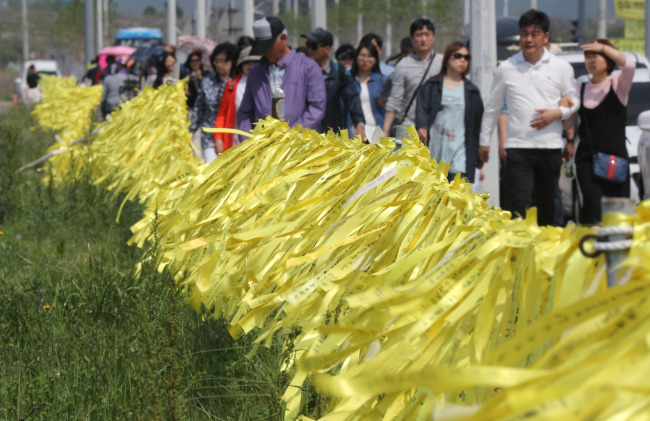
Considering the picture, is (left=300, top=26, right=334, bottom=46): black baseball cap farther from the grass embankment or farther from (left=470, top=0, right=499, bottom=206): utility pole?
the grass embankment

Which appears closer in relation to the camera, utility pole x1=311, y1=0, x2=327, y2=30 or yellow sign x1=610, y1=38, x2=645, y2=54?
utility pole x1=311, y1=0, x2=327, y2=30

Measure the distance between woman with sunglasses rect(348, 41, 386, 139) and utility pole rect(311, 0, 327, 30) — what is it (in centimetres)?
400

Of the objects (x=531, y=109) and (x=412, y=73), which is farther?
(x=412, y=73)

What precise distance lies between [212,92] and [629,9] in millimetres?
10582

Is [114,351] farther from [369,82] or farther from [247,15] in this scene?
[247,15]

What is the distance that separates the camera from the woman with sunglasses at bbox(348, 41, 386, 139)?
9.63m

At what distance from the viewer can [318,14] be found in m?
13.8

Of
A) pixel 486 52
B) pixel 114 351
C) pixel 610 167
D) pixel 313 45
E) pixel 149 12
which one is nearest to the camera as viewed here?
pixel 114 351

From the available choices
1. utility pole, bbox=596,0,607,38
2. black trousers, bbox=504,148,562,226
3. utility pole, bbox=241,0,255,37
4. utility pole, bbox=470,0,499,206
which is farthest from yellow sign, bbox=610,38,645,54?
black trousers, bbox=504,148,562,226

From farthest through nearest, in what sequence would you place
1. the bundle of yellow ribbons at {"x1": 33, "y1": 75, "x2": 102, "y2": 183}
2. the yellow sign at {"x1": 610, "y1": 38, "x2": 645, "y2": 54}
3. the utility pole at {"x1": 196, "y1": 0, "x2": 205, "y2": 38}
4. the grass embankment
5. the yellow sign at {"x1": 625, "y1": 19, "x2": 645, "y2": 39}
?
1. the utility pole at {"x1": 196, "y1": 0, "x2": 205, "y2": 38}
2. the yellow sign at {"x1": 610, "y1": 38, "x2": 645, "y2": 54}
3. the yellow sign at {"x1": 625, "y1": 19, "x2": 645, "y2": 39}
4. the bundle of yellow ribbons at {"x1": 33, "y1": 75, "x2": 102, "y2": 183}
5. the grass embankment

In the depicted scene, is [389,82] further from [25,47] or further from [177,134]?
[25,47]

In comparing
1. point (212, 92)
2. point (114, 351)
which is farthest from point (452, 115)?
point (114, 351)

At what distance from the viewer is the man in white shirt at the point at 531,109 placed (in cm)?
738

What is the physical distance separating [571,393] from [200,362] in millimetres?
2577
